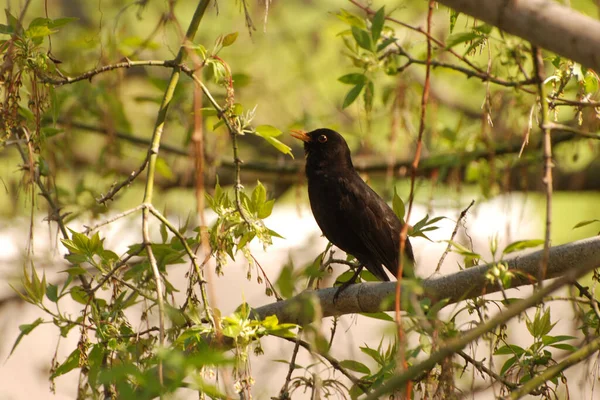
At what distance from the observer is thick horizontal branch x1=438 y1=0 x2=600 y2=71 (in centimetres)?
188

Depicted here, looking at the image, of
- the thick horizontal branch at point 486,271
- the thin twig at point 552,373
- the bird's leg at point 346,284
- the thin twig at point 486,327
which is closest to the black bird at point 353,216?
the bird's leg at point 346,284

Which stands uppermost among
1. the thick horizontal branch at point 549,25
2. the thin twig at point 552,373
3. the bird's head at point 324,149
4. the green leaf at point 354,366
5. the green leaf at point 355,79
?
the bird's head at point 324,149

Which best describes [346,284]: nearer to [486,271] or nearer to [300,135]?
[486,271]

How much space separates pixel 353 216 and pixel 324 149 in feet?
2.01

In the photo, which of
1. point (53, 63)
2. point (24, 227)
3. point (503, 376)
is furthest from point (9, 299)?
point (503, 376)

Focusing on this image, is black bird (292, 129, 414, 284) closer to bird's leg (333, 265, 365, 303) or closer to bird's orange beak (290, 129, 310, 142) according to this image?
bird's orange beak (290, 129, 310, 142)

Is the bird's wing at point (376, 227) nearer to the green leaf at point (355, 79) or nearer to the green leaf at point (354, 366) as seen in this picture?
the green leaf at point (355, 79)

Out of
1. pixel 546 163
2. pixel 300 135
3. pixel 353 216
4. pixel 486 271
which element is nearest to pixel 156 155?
pixel 486 271

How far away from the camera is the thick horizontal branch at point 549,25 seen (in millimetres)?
1879

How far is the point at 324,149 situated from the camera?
16.3 feet

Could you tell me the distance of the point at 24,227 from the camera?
4836 mm

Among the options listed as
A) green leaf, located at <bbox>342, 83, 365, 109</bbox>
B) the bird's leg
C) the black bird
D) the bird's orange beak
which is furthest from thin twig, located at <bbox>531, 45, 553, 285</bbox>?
the bird's orange beak

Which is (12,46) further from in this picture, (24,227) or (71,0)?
(71,0)

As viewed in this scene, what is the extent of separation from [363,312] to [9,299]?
297 centimetres
